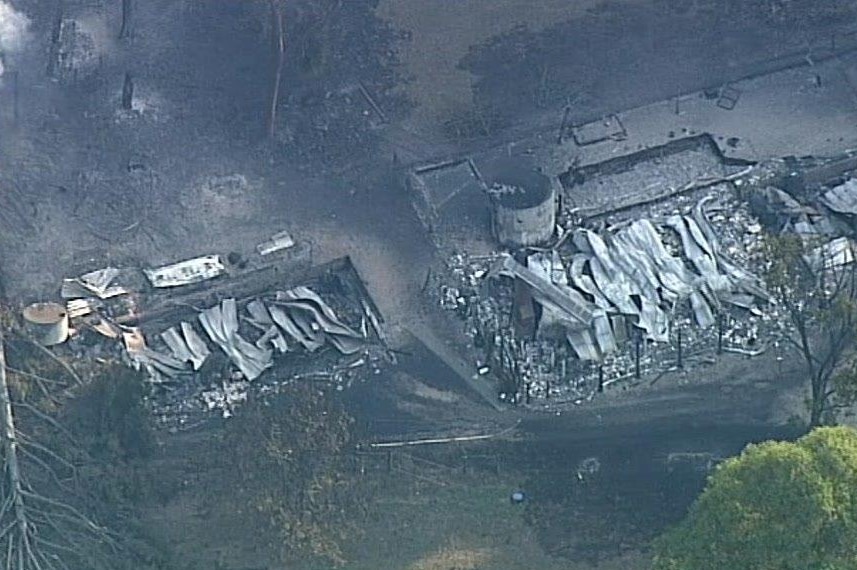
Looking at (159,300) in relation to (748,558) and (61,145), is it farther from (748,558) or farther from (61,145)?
(748,558)

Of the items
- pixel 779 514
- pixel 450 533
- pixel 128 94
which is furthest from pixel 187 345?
pixel 779 514

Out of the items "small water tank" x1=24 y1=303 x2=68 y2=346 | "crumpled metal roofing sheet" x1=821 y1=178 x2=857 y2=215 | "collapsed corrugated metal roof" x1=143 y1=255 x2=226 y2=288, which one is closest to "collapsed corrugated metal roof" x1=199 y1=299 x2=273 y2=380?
"collapsed corrugated metal roof" x1=143 y1=255 x2=226 y2=288

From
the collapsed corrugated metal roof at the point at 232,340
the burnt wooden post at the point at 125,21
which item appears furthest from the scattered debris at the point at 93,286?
the burnt wooden post at the point at 125,21

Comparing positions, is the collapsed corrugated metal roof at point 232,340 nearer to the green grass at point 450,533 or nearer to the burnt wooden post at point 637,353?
the green grass at point 450,533

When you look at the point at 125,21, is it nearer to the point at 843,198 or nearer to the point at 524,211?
the point at 524,211

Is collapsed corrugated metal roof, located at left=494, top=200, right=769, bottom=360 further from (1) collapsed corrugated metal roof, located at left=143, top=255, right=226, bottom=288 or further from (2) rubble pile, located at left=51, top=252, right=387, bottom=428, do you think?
(1) collapsed corrugated metal roof, located at left=143, top=255, right=226, bottom=288
